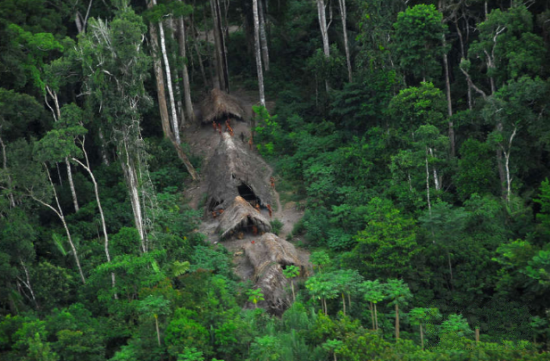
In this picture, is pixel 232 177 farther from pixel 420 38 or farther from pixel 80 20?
pixel 80 20

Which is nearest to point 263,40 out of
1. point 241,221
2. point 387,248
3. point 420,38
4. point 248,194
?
point 248,194

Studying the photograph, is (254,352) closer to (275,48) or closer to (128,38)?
(128,38)

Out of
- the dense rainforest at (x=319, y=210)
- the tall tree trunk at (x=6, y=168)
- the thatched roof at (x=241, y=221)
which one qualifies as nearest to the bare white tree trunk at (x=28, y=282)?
the dense rainforest at (x=319, y=210)

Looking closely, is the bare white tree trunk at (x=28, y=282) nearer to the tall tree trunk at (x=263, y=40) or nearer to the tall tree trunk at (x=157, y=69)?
the tall tree trunk at (x=157, y=69)

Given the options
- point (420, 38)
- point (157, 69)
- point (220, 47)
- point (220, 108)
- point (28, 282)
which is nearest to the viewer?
point (28, 282)

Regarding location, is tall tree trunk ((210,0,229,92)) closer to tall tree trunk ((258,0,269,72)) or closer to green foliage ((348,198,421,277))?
tall tree trunk ((258,0,269,72))

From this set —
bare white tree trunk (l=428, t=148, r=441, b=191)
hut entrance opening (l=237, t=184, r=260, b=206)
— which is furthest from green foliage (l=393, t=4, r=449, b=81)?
hut entrance opening (l=237, t=184, r=260, b=206)
